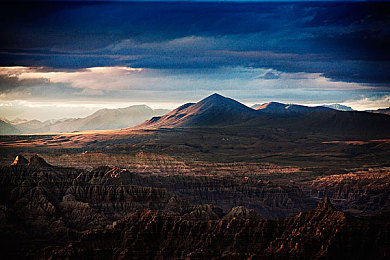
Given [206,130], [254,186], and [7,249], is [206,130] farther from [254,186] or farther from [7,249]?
[7,249]

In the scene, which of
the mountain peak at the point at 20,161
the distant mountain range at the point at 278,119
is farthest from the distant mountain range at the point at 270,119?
the mountain peak at the point at 20,161

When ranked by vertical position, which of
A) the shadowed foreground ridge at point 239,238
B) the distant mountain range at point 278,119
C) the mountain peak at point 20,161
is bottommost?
the shadowed foreground ridge at point 239,238

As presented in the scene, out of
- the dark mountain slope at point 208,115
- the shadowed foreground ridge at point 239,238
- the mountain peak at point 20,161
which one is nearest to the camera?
the shadowed foreground ridge at point 239,238

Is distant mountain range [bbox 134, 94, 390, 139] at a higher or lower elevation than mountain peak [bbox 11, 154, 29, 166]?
higher

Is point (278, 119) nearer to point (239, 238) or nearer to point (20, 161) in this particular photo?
point (20, 161)

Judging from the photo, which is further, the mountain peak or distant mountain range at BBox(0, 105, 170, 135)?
distant mountain range at BBox(0, 105, 170, 135)

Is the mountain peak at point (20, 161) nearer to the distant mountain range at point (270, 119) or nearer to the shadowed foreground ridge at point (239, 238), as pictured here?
the shadowed foreground ridge at point (239, 238)

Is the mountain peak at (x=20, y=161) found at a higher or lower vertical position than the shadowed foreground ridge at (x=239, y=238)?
higher

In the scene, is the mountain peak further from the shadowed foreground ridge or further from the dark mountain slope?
the dark mountain slope

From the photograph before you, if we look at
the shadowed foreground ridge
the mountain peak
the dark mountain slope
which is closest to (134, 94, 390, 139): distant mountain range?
the dark mountain slope
